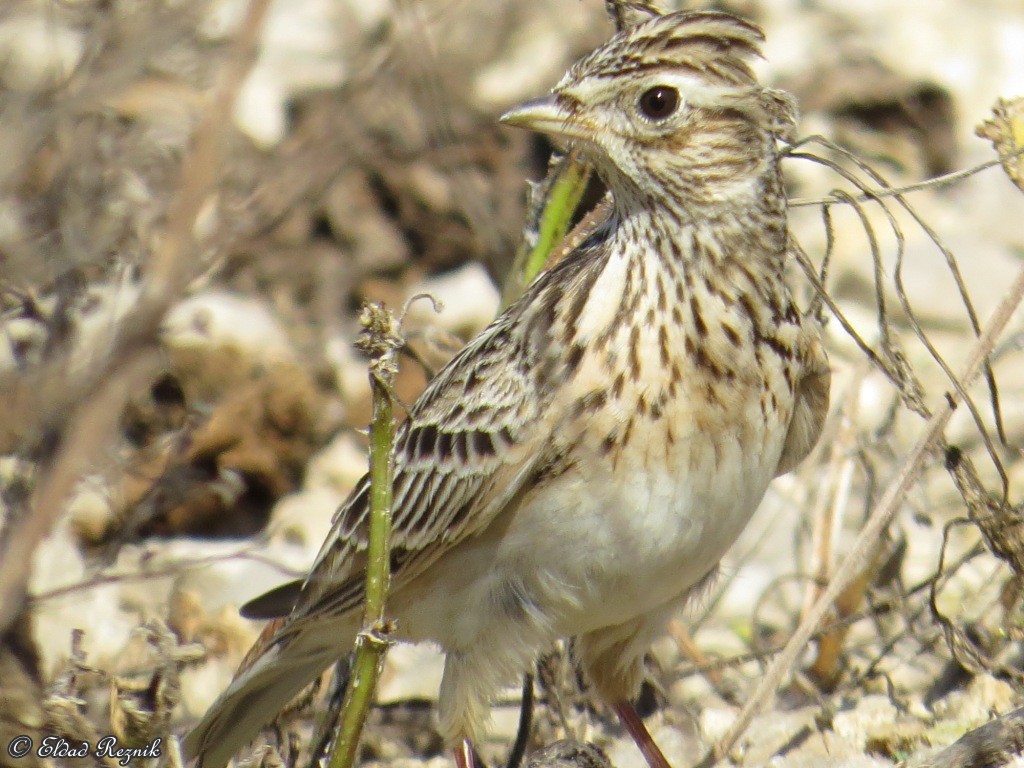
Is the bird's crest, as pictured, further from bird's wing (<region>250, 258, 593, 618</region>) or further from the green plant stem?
the green plant stem

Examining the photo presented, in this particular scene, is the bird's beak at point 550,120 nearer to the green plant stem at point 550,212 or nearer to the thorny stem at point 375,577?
the green plant stem at point 550,212

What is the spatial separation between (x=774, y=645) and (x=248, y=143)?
389cm

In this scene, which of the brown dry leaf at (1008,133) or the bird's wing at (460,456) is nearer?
the brown dry leaf at (1008,133)

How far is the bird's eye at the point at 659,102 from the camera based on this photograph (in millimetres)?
4121

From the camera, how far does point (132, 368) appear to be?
8.64 feet

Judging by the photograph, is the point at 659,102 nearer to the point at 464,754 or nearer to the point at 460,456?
the point at 460,456

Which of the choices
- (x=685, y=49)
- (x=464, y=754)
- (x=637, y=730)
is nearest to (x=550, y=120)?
(x=685, y=49)

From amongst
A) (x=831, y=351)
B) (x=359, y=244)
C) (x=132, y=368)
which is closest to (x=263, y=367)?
(x=359, y=244)

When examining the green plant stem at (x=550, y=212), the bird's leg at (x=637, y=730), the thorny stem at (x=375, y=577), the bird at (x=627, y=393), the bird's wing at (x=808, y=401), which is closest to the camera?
the thorny stem at (x=375, y=577)

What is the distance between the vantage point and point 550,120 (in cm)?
414

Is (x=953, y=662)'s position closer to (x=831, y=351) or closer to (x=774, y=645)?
(x=774, y=645)

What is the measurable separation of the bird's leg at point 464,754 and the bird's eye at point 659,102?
1.74m

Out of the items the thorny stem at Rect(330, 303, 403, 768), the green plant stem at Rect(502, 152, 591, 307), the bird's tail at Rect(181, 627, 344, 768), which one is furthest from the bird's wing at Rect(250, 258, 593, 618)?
the thorny stem at Rect(330, 303, 403, 768)

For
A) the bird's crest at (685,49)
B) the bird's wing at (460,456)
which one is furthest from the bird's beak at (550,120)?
the bird's wing at (460,456)
